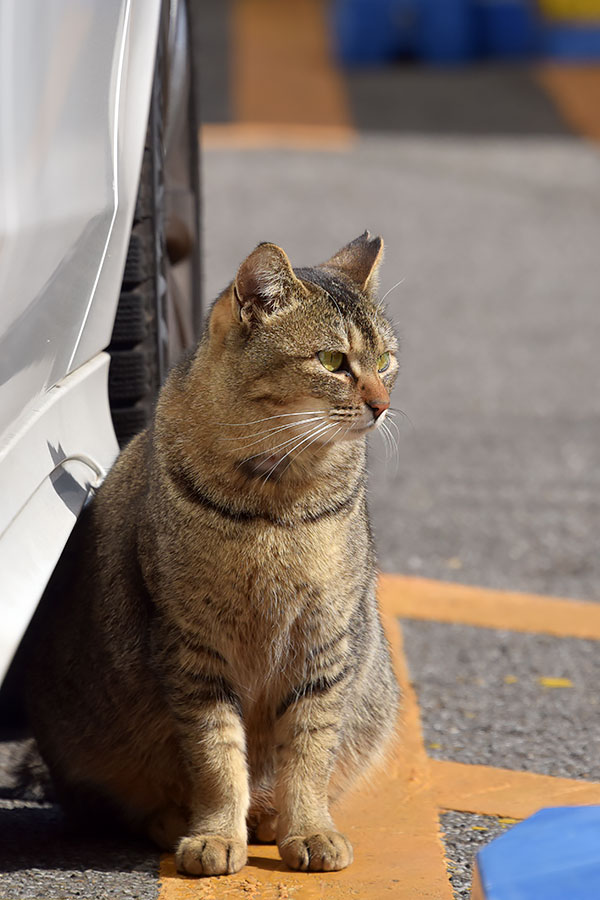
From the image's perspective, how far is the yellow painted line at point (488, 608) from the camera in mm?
3941

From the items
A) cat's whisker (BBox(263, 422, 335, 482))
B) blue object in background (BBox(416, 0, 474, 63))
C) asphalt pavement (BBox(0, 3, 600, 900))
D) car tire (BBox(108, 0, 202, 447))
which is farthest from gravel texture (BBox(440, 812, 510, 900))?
blue object in background (BBox(416, 0, 474, 63))

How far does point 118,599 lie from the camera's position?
7.93 ft

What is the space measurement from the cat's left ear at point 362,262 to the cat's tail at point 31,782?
1244 mm

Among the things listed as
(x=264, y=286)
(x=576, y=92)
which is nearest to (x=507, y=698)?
(x=264, y=286)

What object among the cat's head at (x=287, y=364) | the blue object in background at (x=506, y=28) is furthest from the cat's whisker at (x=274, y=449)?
the blue object in background at (x=506, y=28)

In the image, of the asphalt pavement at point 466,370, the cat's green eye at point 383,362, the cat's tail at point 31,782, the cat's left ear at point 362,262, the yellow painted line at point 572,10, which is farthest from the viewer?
the yellow painted line at point 572,10

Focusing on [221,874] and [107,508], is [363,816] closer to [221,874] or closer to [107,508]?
[221,874]

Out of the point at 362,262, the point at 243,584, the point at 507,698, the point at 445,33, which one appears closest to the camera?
the point at 243,584

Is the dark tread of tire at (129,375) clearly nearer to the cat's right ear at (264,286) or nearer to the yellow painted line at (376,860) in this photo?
the cat's right ear at (264,286)

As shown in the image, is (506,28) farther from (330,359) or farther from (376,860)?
(376,860)

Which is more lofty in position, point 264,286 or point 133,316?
point 264,286

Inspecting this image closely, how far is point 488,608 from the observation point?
4.09 metres

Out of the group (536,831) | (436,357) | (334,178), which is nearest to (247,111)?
(334,178)

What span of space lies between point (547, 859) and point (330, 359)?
98 cm
